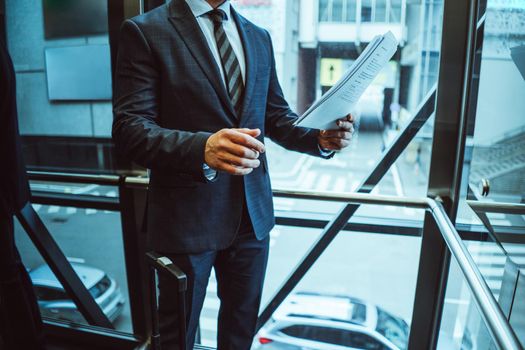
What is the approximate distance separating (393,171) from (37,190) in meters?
1.77

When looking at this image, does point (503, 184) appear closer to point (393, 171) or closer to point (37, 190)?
point (393, 171)

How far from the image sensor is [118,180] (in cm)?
177

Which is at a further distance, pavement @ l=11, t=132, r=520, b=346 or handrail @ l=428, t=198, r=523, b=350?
pavement @ l=11, t=132, r=520, b=346

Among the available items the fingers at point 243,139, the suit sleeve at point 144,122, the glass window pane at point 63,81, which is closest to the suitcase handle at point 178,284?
the suit sleeve at point 144,122

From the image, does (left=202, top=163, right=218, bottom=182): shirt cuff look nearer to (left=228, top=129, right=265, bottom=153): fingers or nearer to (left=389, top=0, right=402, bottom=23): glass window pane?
(left=228, top=129, right=265, bottom=153): fingers

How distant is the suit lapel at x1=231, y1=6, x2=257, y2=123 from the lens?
1156mm

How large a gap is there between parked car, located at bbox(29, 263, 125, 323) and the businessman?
3.61 feet

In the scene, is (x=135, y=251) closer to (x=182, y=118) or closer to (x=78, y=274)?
(x=78, y=274)

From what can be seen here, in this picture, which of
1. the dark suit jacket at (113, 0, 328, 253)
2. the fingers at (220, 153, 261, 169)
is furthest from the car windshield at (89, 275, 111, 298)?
the fingers at (220, 153, 261, 169)

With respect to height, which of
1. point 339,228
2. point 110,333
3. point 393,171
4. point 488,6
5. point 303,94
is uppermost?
point 488,6

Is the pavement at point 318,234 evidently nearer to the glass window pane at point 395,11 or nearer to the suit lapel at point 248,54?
the glass window pane at point 395,11

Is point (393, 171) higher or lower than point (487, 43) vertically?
lower

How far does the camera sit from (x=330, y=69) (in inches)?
69.6

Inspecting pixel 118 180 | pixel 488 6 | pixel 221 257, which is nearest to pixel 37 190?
pixel 118 180
